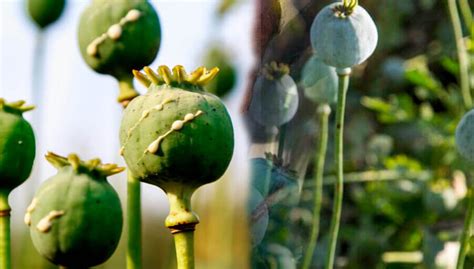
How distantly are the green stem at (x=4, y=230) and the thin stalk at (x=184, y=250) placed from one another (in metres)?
0.11

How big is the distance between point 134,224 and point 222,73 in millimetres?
936

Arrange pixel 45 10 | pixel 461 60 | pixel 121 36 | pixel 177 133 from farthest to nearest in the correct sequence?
pixel 45 10 < pixel 461 60 < pixel 121 36 < pixel 177 133

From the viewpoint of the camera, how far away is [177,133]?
0.40 meters

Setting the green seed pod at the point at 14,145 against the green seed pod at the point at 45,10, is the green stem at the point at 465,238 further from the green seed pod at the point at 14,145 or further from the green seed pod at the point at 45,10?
the green seed pod at the point at 45,10

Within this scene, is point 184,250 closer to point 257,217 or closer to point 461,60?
point 257,217

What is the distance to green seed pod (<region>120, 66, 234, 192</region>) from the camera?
40 centimetres

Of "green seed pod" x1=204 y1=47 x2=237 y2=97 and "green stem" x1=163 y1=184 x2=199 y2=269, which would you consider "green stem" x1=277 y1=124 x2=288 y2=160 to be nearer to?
"green stem" x1=163 y1=184 x2=199 y2=269

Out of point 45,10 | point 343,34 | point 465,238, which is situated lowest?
point 465,238

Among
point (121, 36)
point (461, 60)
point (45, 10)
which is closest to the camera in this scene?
point (121, 36)

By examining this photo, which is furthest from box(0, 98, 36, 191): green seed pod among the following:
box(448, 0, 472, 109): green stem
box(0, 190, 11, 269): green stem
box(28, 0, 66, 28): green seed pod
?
box(28, 0, 66, 28): green seed pod

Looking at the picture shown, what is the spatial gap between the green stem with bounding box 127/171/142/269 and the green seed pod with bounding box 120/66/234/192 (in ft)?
0.24

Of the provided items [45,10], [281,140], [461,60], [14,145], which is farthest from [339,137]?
[45,10]

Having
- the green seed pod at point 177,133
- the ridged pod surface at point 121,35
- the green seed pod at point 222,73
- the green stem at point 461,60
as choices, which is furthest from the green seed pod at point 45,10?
the green seed pod at point 177,133

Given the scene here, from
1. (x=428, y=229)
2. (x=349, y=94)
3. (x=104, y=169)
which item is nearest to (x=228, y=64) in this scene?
(x=349, y=94)
